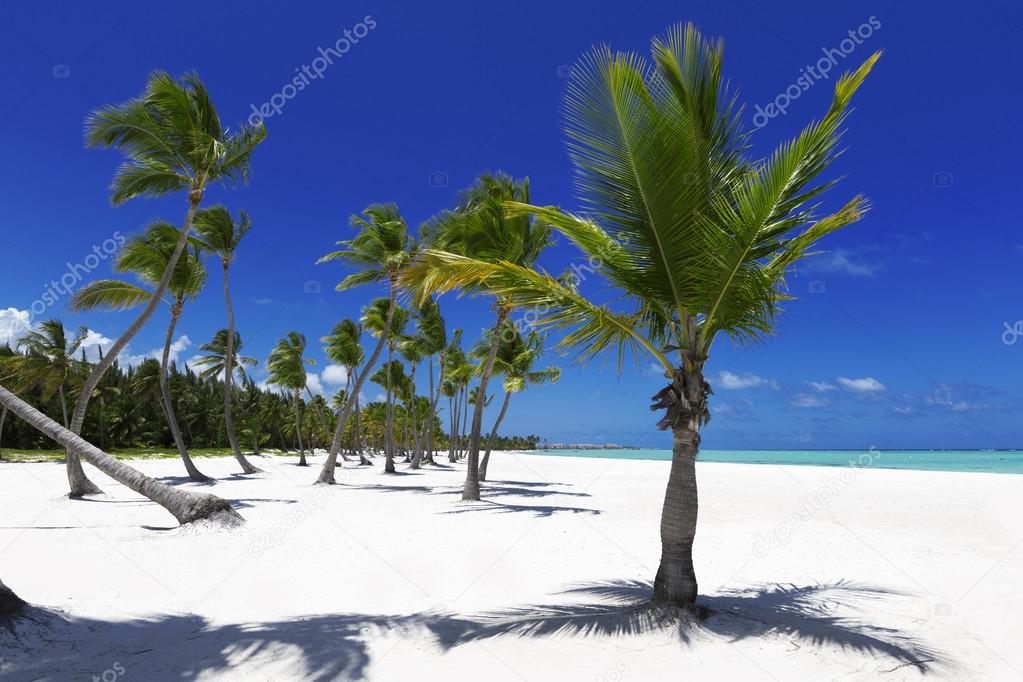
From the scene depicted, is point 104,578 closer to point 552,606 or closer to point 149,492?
point 149,492

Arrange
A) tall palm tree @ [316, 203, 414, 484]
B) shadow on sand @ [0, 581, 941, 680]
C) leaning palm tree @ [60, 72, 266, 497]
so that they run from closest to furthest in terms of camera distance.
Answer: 1. shadow on sand @ [0, 581, 941, 680]
2. leaning palm tree @ [60, 72, 266, 497]
3. tall palm tree @ [316, 203, 414, 484]

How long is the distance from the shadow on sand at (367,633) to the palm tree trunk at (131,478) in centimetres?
243

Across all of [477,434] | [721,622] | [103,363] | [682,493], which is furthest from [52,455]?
[721,622]

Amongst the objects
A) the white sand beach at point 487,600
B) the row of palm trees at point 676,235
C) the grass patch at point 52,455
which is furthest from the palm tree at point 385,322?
the row of palm trees at point 676,235

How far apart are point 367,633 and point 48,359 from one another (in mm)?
30587

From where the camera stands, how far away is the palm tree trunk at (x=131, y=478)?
21.0 feet

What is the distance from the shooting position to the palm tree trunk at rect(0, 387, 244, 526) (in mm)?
6410

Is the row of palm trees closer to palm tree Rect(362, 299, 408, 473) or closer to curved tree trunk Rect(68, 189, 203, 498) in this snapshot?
curved tree trunk Rect(68, 189, 203, 498)

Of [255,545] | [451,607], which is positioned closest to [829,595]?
[451,607]

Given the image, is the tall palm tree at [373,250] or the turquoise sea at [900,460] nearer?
the tall palm tree at [373,250]

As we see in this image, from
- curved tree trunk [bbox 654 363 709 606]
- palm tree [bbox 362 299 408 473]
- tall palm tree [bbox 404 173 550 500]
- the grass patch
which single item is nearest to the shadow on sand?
curved tree trunk [bbox 654 363 709 606]

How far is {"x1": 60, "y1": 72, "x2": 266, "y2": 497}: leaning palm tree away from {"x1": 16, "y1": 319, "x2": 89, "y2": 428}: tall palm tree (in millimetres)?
17071

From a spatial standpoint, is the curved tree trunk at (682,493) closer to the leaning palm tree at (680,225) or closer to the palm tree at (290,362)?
the leaning palm tree at (680,225)

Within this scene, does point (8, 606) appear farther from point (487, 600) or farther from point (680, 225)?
point (680, 225)
